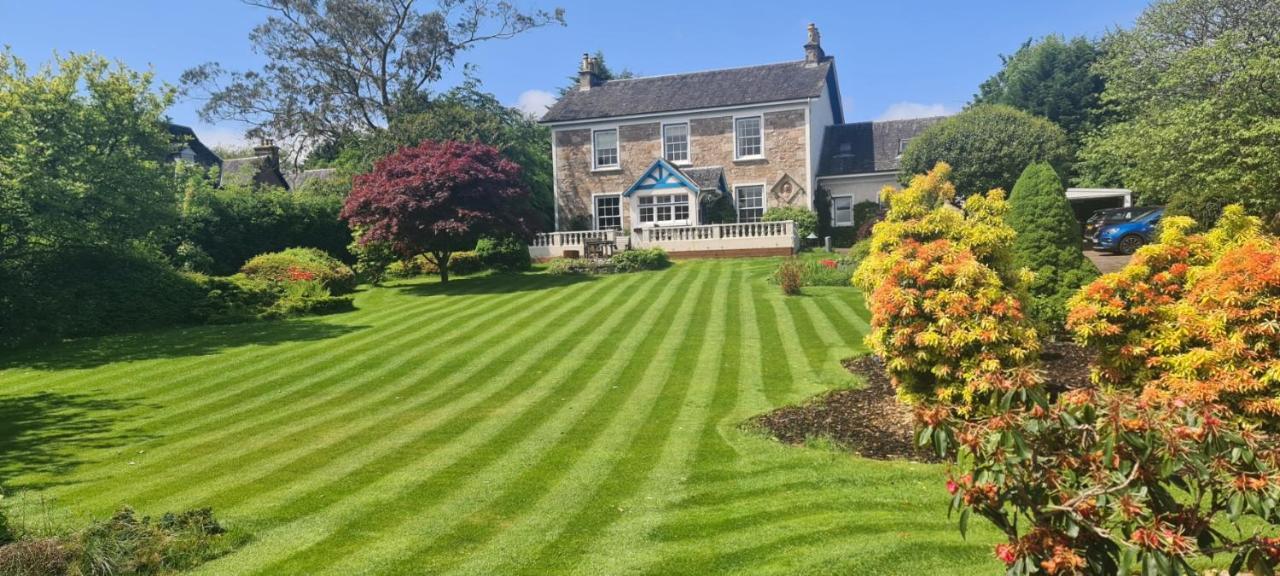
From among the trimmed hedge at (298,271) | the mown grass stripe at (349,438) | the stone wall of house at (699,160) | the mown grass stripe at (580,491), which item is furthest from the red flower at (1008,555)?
the stone wall of house at (699,160)

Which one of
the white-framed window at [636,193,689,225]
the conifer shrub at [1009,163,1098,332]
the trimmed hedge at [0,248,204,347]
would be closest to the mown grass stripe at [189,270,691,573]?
the conifer shrub at [1009,163,1098,332]

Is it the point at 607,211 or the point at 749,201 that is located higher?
the point at 749,201

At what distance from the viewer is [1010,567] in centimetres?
406

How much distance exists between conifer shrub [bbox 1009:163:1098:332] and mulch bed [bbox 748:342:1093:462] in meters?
0.85

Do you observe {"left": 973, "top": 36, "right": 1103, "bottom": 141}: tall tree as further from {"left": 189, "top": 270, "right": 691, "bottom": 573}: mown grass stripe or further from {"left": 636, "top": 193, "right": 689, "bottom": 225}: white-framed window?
{"left": 189, "top": 270, "right": 691, "bottom": 573}: mown grass stripe

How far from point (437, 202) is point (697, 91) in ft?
61.0

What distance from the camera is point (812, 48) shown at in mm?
38250

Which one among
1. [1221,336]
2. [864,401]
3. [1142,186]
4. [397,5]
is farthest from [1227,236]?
[397,5]

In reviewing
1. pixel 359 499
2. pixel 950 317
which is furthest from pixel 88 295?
pixel 950 317

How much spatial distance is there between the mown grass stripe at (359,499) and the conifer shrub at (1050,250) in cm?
966

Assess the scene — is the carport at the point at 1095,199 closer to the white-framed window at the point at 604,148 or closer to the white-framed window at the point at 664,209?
the white-framed window at the point at 664,209

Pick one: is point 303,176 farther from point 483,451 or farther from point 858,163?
point 483,451

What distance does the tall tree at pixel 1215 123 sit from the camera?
719 inches

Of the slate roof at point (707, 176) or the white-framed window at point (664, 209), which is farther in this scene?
the slate roof at point (707, 176)
